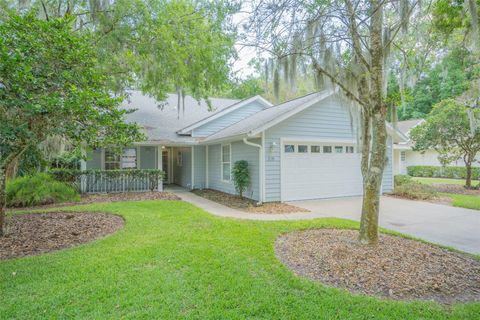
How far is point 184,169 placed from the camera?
1487cm

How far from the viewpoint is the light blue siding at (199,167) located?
1379cm

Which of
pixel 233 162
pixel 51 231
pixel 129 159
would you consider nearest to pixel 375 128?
pixel 51 231

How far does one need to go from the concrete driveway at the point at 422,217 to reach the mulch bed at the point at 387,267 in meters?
0.89

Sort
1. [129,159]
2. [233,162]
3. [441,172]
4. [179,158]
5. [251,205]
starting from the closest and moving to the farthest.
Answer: [251,205] → [233,162] → [129,159] → [179,158] → [441,172]

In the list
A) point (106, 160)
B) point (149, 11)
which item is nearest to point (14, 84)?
point (149, 11)

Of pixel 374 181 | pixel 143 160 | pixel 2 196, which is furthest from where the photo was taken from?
pixel 143 160

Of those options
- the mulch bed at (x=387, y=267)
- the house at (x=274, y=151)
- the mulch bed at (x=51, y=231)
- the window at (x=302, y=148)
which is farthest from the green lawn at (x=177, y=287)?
the window at (x=302, y=148)

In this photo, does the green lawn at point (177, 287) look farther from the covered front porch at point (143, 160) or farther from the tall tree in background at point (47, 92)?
the covered front porch at point (143, 160)

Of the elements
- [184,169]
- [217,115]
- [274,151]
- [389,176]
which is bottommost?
[389,176]

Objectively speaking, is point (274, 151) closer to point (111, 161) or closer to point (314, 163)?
point (314, 163)

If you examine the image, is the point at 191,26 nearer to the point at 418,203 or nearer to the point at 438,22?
the point at 438,22

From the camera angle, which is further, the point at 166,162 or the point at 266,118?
the point at 166,162

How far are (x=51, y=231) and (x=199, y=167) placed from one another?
8376mm

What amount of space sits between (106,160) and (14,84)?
9.54 meters
